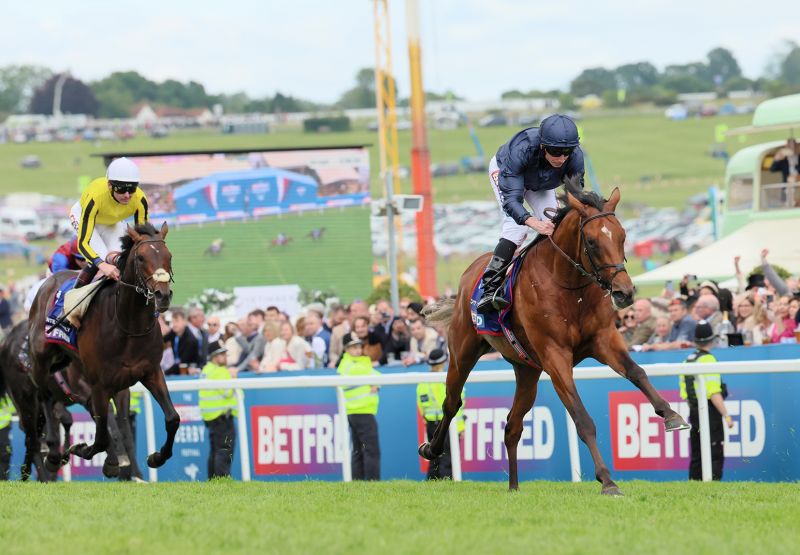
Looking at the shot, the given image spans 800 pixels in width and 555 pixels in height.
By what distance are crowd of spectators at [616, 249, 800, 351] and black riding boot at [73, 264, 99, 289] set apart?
5.01 metres

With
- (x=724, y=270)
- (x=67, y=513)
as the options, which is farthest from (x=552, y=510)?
(x=724, y=270)

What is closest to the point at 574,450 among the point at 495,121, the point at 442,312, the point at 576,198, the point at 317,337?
the point at 442,312

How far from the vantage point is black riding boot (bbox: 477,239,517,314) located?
250 inches

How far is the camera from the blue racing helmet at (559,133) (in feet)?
19.6

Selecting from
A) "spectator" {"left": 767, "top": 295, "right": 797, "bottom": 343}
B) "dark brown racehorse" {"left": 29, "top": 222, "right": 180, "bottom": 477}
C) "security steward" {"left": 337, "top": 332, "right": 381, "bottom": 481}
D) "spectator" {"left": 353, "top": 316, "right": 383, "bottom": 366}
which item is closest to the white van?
"spectator" {"left": 353, "top": 316, "right": 383, "bottom": 366}

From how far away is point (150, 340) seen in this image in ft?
23.3

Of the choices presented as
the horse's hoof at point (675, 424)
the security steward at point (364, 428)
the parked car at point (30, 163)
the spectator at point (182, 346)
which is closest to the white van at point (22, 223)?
the parked car at point (30, 163)

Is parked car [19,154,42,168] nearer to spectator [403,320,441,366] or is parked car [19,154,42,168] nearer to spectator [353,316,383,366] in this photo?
spectator [353,316,383,366]

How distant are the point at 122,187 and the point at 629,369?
13.1ft

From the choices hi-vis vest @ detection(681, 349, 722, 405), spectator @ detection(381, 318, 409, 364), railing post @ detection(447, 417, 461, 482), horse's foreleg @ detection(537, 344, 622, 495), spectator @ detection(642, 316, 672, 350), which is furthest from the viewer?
spectator @ detection(381, 318, 409, 364)

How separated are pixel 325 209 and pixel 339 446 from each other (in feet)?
30.9

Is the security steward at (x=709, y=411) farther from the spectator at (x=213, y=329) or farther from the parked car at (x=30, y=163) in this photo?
the parked car at (x=30, y=163)

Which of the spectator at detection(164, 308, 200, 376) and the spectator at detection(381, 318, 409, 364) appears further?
the spectator at detection(164, 308, 200, 376)

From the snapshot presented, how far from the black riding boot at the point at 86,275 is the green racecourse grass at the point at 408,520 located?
1.87 m
